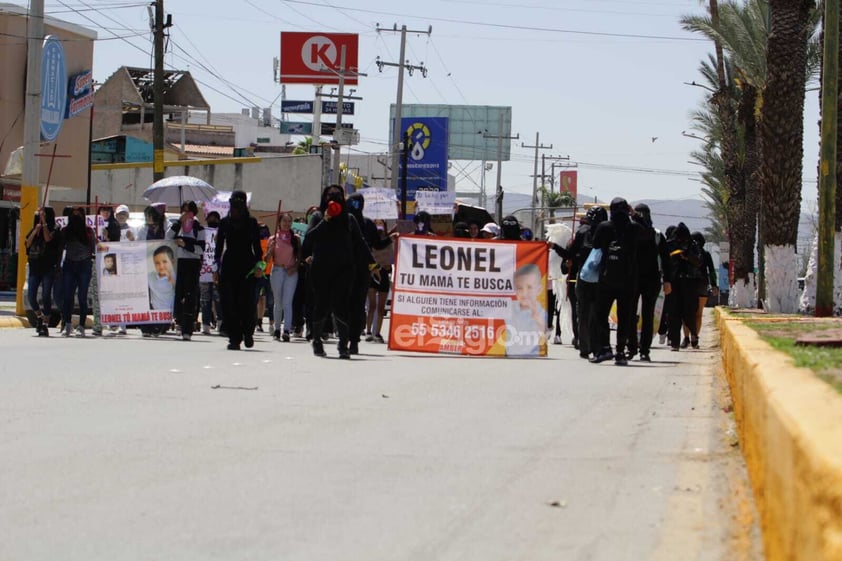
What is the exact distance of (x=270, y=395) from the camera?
34.0 feet

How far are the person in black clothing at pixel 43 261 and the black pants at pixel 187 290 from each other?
5.74 feet

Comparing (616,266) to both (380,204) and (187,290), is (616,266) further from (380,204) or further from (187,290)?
(380,204)

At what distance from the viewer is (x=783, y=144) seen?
27.1m

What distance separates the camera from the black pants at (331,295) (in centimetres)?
1468

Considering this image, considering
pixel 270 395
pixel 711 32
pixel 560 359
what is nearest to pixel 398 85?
pixel 711 32

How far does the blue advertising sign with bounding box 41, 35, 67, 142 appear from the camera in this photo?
2781cm

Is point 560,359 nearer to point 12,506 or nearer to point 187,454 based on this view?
point 187,454

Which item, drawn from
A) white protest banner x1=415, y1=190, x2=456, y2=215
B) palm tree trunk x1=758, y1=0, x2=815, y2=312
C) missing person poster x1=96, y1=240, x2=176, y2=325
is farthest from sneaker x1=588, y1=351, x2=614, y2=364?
white protest banner x1=415, y1=190, x2=456, y2=215

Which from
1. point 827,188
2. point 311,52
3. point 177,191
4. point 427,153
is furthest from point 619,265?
point 427,153

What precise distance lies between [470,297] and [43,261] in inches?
Result: 264

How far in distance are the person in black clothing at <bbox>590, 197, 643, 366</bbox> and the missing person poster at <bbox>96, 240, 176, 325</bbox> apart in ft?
22.0

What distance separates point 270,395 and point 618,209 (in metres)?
5.41

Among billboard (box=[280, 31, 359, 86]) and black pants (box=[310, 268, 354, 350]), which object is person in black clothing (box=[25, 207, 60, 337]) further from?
billboard (box=[280, 31, 359, 86])

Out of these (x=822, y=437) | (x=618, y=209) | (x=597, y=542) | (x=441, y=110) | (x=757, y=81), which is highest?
(x=441, y=110)
